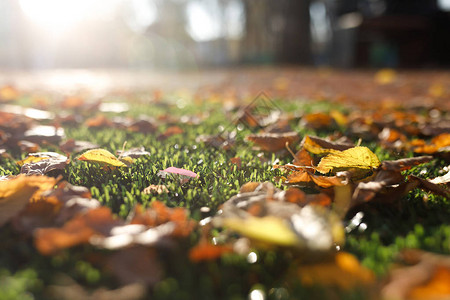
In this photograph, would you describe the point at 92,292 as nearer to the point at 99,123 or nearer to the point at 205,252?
the point at 205,252

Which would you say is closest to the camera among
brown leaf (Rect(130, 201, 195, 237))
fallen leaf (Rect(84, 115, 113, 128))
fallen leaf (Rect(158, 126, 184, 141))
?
brown leaf (Rect(130, 201, 195, 237))

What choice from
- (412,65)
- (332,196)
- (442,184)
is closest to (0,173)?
(332,196)

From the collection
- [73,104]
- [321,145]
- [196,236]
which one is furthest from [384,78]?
[196,236]

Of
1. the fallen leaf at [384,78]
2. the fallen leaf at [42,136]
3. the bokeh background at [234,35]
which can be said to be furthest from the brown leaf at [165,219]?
the bokeh background at [234,35]

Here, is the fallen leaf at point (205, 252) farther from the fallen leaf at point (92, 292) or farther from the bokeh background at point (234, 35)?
the bokeh background at point (234, 35)

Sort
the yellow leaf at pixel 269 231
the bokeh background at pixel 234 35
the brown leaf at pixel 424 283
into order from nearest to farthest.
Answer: the brown leaf at pixel 424 283, the yellow leaf at pixel 269 231, the bokeh background at pixel 234 35

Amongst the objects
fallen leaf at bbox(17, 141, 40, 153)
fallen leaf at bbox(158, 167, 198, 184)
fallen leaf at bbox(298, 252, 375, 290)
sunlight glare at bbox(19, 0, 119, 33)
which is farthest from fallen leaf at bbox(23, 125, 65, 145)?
sunlight glare at bbox(19, 0, 119, 33)

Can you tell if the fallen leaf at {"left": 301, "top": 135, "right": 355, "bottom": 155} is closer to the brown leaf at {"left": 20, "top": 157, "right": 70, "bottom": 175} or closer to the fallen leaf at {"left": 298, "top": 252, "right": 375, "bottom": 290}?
the fallen leaf at {"left": 298, "top": 252, "right": 375, "bottom": 290}

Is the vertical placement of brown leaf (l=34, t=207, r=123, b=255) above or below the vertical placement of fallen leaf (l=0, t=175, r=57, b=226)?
below
